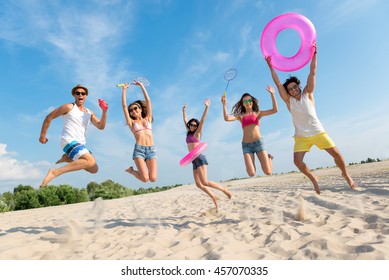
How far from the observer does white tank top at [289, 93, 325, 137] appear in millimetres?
6320

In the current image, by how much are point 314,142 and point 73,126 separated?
4.60 meters

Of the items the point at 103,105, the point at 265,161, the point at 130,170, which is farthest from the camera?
the point at 265,161

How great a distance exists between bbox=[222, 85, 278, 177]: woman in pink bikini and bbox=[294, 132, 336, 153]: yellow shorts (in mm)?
1101

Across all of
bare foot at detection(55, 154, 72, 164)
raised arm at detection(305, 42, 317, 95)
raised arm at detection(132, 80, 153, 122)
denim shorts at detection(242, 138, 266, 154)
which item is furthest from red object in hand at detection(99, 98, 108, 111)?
raised arm at detection(305, 42, 317, 95)

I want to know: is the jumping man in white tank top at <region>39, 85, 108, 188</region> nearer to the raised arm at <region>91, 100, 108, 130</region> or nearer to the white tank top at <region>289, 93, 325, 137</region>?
the raised arm at <region>91, 100, 108, 130</region>

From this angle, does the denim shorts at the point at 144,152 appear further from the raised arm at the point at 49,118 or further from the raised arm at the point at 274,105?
the raised arm at the point at 274,105

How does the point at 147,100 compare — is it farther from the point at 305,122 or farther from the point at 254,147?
the point at 305,122

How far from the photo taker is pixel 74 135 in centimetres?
624

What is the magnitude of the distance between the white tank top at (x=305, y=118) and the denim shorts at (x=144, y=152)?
9.71 ft

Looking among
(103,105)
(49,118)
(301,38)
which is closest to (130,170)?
(103,105)

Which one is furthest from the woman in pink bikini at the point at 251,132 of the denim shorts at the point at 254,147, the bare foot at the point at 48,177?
the bare foot at the point at 48,177
